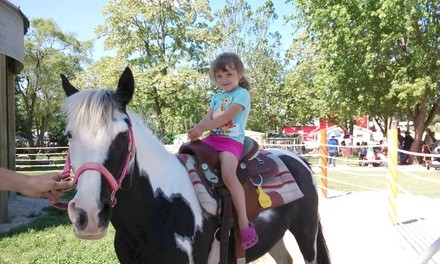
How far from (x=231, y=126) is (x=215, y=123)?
0.18 metres

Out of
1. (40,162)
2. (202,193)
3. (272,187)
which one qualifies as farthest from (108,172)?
(40,162)

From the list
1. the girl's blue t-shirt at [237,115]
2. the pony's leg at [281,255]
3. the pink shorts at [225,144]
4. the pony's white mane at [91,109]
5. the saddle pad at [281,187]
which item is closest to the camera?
the pony's white mane at [91,109]

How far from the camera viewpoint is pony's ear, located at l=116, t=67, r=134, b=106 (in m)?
2.02

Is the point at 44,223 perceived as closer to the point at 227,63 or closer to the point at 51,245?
the point at 51,245

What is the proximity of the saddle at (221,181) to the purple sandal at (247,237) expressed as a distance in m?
0.03

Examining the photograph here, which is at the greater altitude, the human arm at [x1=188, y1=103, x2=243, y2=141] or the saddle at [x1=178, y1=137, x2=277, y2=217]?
the human arm at [x1=188, y1=103, x2=243, y2=141]

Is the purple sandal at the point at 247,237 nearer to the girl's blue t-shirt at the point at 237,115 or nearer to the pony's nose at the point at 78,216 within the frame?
the girl's blue t-shirt at the point at 237,115

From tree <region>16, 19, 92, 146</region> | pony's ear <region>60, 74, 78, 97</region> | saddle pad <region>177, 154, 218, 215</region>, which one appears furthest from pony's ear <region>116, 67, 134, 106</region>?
tree <region>16, 19, 92, 146</region>

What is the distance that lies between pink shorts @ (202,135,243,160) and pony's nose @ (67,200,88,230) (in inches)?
45.2

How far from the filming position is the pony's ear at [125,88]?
2.02m

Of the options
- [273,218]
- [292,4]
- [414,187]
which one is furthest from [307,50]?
[273,218]

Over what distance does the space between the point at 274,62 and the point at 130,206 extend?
3190 centimetres

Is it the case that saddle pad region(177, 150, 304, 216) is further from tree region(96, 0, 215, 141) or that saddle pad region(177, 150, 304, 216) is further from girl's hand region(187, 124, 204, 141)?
tree region(96, 0, 215, 141)

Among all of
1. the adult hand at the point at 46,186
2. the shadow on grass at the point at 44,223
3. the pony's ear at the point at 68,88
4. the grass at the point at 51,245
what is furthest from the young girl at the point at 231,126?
the shadow on grass at the point at 44,223
